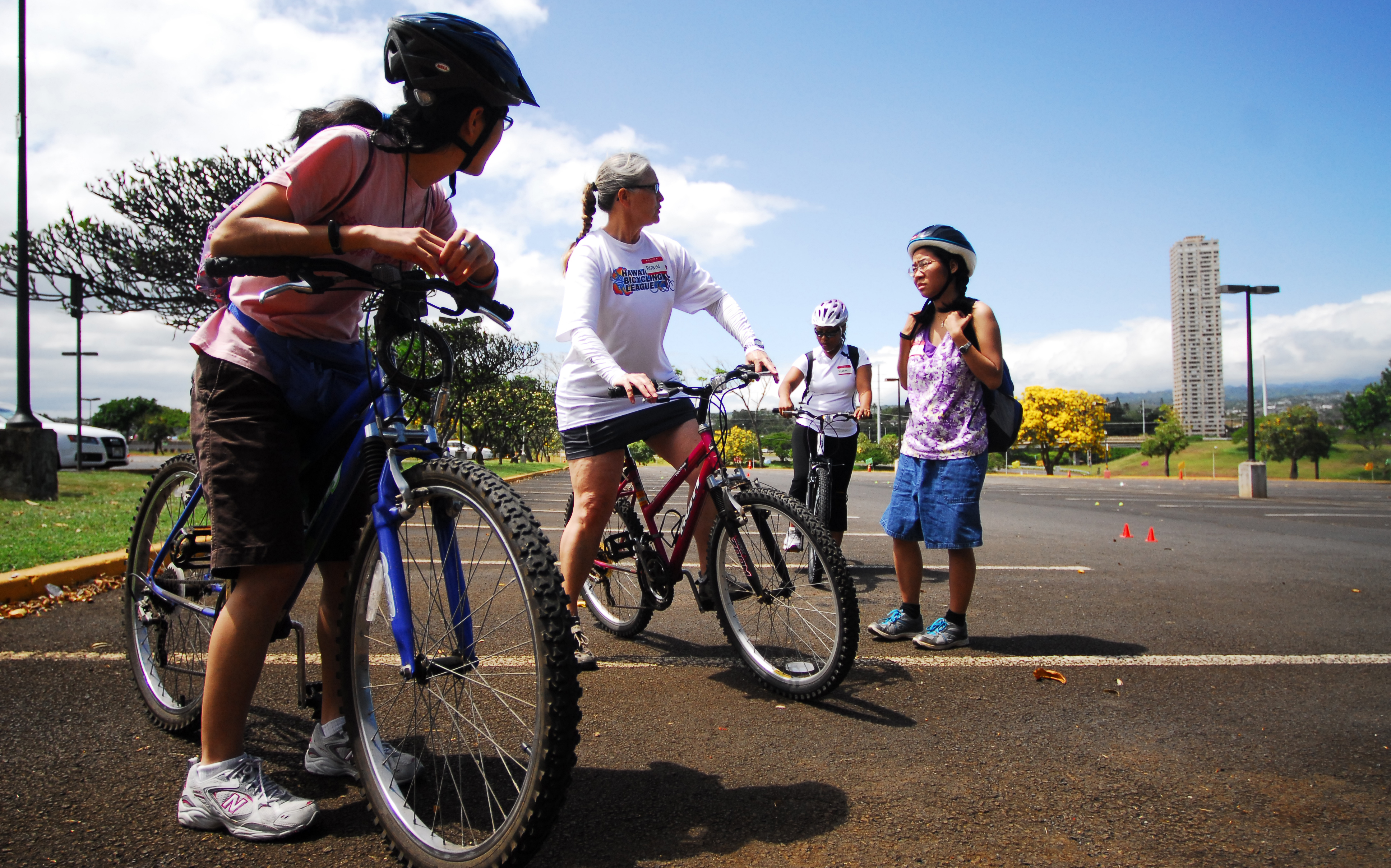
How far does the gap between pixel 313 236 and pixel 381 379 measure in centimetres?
39

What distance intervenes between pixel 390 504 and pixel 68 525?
24.6 ft

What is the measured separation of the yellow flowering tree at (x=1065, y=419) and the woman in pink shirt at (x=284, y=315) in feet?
275

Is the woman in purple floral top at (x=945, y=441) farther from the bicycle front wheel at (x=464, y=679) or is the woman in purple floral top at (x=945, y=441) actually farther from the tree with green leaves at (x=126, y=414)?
the tree with green leaves at (x=126, y=414)

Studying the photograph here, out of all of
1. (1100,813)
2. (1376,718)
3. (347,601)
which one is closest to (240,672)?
(347,601)

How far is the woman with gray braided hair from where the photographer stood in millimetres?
3611

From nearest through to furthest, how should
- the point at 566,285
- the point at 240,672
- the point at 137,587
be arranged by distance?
1. the point at 240,672
2. the point at 137,587
3. the point at 566,285

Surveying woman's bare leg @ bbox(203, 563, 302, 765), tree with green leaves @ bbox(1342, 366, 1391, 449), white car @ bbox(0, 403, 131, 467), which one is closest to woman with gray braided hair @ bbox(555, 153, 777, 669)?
woman's bare leg @ bbox(203, 563, 302, 765)

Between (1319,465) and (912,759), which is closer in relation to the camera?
(912,759)

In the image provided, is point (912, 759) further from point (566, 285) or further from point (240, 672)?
point (566, 285)

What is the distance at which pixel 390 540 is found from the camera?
201 centimetres

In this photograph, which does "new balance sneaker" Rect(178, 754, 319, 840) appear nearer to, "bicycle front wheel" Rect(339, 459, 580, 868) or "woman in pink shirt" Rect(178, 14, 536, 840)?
"woman in pink shirt" Rect(178, 14, 536, 840)

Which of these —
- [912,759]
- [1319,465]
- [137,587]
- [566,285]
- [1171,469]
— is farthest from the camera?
[1171,469]

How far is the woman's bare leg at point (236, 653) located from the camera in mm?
2115

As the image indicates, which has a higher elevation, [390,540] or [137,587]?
[390,540]
